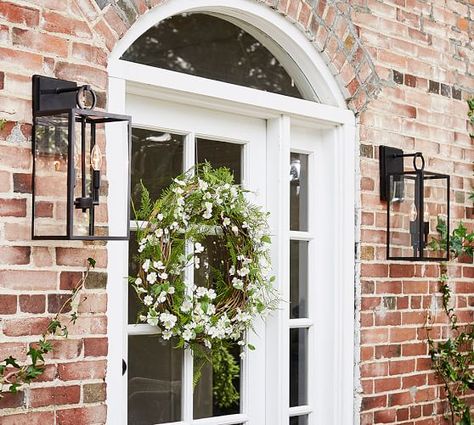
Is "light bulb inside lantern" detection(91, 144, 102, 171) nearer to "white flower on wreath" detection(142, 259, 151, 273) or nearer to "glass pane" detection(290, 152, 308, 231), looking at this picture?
"white flower on wreath" detection(142, 259, 151, 273)

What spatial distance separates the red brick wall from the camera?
2834mm

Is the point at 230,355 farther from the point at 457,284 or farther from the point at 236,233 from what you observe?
the point at 457,284

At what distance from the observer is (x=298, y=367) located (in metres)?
4.06

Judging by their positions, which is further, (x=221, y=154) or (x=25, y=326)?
(x=221, y=154)

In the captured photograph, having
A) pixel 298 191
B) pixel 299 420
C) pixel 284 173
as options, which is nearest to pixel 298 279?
pixel 298 191

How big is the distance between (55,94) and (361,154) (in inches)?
66.8

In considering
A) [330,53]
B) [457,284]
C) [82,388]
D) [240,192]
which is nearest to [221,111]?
[240,192]

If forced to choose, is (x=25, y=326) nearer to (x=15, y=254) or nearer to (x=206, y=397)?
(x=15, y=254)

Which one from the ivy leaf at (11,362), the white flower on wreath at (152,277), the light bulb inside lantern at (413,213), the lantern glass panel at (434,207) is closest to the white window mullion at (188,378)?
the white flower on wreath at (152,277)

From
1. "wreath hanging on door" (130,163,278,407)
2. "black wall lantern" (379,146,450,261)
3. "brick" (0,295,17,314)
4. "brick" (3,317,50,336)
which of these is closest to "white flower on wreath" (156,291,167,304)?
"wreath hanging on door" (130,163,278,407)

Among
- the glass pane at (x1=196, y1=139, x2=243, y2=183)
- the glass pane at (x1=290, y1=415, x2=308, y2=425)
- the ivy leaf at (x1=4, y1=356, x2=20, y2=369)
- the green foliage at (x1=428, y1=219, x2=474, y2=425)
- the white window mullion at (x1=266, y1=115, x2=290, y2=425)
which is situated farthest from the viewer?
the green foliage at (x1=428, y1=219, x2=474, y2=425)

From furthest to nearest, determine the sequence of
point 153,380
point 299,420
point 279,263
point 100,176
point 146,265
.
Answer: point 299,420
point 279,263
point 153,380
point 146,265
point 100,176

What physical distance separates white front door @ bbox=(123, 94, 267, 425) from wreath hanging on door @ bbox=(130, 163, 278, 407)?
42 mm

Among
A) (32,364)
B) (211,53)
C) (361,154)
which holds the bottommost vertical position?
(32,364)
